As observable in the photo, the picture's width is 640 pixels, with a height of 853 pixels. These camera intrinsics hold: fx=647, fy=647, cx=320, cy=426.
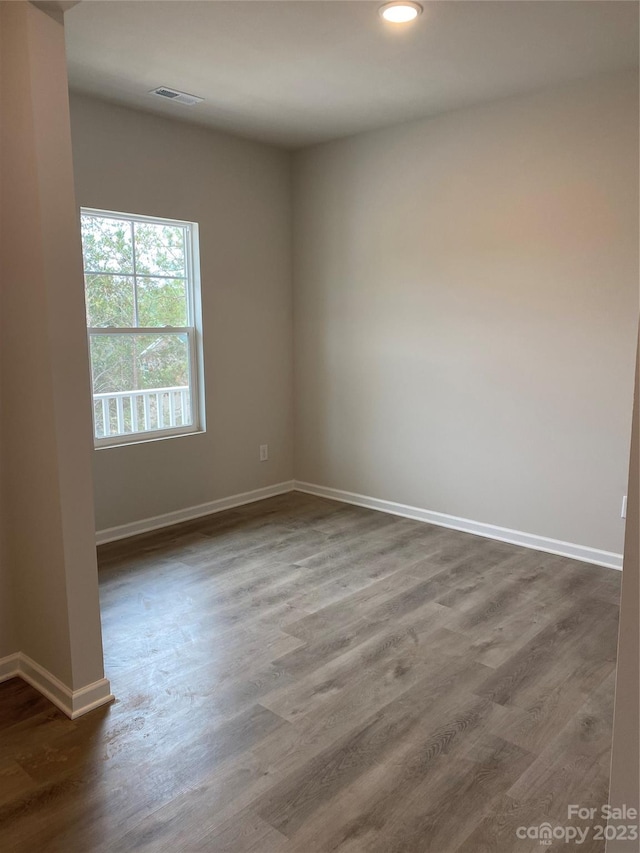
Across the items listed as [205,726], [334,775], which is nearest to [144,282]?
[205,726]

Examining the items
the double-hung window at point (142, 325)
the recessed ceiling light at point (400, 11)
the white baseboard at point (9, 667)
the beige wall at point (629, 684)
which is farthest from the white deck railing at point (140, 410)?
the beige wall at point (629, 684)

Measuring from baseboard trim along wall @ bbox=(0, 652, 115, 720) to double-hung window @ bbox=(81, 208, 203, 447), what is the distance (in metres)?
1.70

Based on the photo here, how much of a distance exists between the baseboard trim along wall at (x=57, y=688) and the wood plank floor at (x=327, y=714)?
0.15 feet

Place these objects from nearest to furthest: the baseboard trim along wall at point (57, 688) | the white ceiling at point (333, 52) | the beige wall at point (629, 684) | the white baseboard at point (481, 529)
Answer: the beige wall at point (629, 684)
the baseboard trim along wall at point (57, 688)
the white ceiling at point (333, 52)
the white baseboard at point (481, 529)

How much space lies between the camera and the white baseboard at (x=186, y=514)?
4.11 m

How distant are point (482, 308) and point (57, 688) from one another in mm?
3074

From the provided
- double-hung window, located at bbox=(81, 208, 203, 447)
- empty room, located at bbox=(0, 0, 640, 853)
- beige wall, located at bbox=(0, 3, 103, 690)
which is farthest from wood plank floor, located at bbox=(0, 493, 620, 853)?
double-hung window, located at bbox=(81, 208, 203, 447)

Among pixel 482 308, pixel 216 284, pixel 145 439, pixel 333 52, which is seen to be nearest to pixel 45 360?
pixel 333 52

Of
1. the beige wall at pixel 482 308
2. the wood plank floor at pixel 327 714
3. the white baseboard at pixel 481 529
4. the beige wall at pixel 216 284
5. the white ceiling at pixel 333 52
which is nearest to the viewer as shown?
the wood plank floor at pixel 327 714

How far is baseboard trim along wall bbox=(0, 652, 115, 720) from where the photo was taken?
2.30 m

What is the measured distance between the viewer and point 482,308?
4012 millimetres

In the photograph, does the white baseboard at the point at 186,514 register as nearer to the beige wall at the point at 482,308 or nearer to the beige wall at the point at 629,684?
the beige wall at the point at 482,308

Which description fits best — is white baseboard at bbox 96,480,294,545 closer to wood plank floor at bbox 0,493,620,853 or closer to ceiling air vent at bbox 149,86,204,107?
wood plank floor at bbox 0,493,620,853

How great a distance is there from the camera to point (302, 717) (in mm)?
2264
